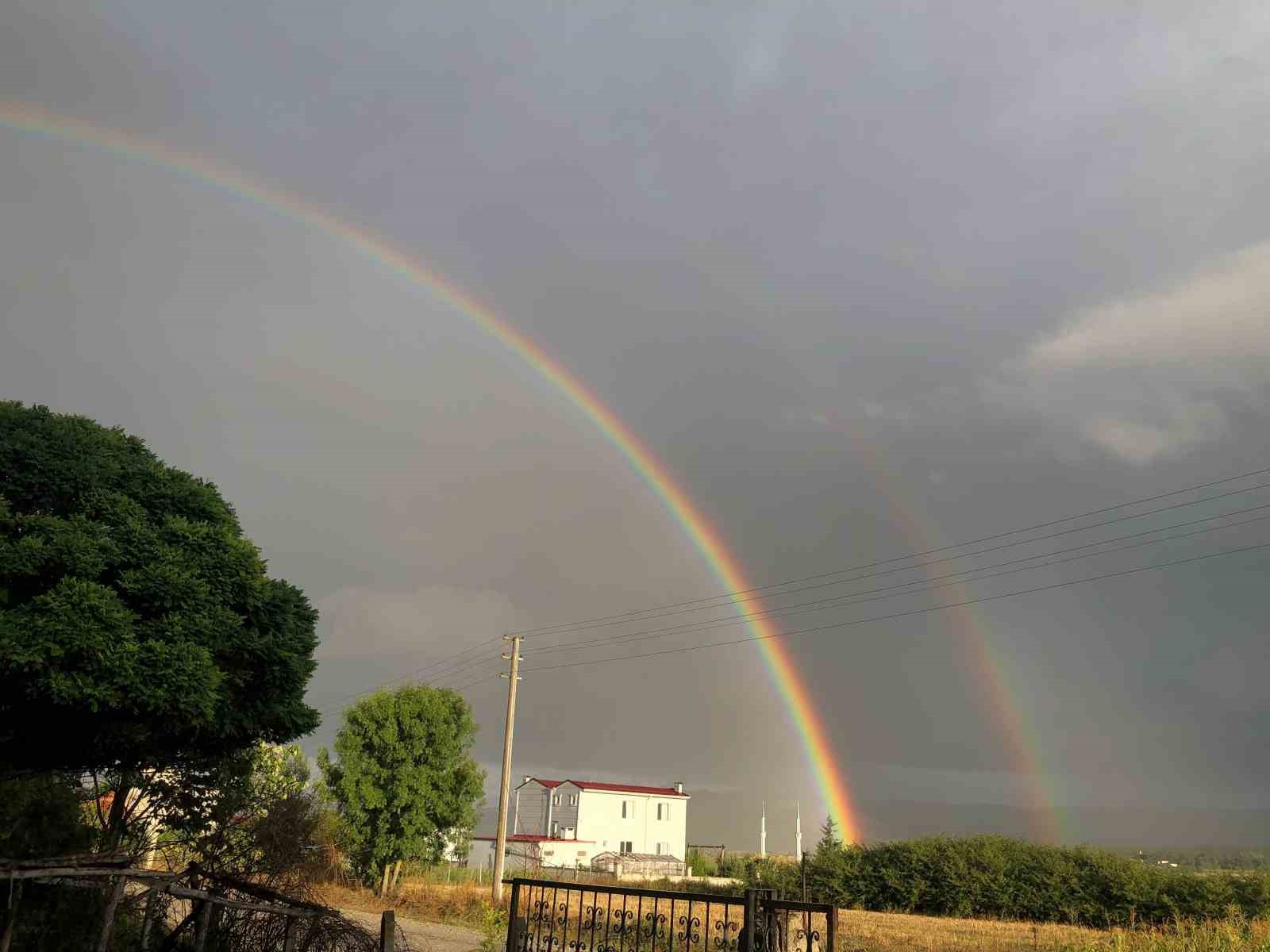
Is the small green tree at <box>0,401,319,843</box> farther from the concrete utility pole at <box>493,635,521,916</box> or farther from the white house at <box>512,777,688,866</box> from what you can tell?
the white house at <box>512,777,688,866</box>

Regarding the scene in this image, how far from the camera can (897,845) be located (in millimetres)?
39312

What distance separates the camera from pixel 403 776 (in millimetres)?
36062

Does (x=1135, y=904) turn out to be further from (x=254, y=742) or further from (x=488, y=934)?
(x=254, y=742)

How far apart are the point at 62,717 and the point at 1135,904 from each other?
35.0 m

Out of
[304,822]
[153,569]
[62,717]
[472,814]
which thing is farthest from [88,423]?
[472,814]

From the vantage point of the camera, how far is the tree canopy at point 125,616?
977 centimetres

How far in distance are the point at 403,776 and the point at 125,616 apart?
1102 inches

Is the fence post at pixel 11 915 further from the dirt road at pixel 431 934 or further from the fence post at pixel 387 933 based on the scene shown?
the dirt road at pixel 431 934

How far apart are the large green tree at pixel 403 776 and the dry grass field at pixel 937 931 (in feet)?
6.02

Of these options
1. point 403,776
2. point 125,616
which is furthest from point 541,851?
point 125,616

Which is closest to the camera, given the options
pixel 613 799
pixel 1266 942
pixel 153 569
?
pixel 153 569

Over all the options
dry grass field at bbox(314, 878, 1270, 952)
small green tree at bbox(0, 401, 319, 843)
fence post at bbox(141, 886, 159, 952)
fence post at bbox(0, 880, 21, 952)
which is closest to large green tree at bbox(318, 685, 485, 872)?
dry grass field at bbox(314, 878, 1270, 952)

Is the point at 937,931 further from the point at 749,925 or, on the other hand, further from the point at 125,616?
the point at 125,616

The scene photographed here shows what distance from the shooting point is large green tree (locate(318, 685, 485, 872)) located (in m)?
35.6
